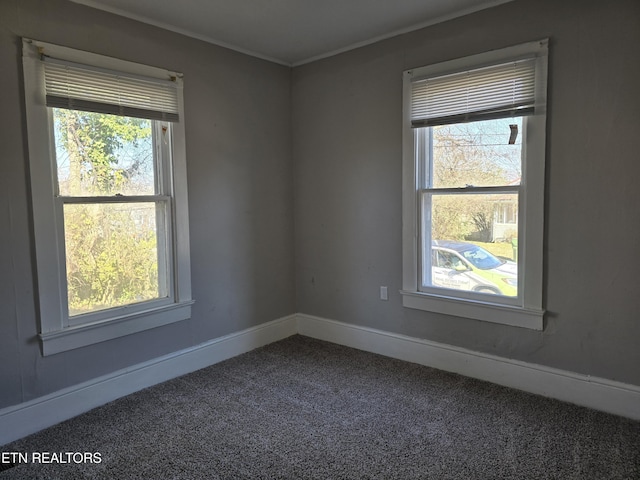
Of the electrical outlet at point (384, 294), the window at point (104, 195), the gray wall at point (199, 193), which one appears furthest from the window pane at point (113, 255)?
the electrical outlet at point (384, 294)

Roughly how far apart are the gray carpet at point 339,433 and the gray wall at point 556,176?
1.30 feet

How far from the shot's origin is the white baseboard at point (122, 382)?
2.50 meters

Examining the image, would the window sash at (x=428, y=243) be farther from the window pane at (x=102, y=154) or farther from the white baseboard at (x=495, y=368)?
the window pane at (x=102, y=154)

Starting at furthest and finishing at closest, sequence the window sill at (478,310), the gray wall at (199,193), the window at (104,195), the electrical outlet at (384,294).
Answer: the electrical outlet at (384,294) < the window sill at (478,310) < the window at (104,195) < the gray wall at (199,193)

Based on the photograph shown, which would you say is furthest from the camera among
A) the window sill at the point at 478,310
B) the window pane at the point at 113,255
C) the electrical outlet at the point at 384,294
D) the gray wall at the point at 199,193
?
the electrical outlet at the point at 384,294

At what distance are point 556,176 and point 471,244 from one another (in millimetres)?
699

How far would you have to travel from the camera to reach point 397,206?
3453 millimetres

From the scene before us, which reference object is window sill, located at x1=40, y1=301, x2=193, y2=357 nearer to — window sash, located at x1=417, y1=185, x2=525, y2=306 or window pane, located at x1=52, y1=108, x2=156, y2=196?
window pane, located at x1=52, y1=108, x2=156, y2=196

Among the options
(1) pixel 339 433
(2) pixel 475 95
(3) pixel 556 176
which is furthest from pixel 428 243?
→ (1) pixel 339 433

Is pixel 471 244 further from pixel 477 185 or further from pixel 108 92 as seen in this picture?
pixel 108 92

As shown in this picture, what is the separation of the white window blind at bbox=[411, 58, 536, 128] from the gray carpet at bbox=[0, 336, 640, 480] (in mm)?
1827

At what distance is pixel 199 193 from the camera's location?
11.1 feet

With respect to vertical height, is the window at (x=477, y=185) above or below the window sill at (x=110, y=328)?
above

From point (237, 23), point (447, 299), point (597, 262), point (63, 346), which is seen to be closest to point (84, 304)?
point (63, 346)
